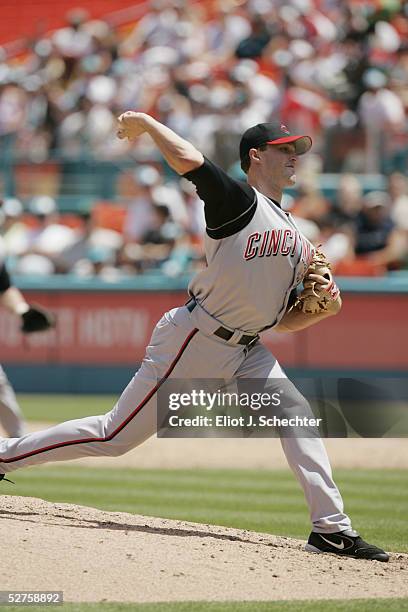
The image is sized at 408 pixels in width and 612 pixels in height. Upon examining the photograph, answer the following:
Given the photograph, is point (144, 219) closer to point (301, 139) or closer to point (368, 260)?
point (368, 260)

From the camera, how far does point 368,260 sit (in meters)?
14.0

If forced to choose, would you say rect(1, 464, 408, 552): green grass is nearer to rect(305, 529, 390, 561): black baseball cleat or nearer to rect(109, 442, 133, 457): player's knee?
rect(305, 529, 390, 561): black baseball cleat

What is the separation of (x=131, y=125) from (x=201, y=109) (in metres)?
11.8

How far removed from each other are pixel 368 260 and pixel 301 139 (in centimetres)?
870

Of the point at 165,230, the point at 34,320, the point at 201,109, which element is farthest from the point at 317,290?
the point at 201,109

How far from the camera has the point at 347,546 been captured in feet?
17.4

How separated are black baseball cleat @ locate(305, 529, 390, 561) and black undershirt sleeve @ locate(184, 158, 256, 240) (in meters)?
1.50

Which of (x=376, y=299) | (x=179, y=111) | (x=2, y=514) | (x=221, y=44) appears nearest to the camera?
(x=2, y=514)

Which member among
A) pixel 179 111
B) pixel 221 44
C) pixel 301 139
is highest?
pixel 221 44

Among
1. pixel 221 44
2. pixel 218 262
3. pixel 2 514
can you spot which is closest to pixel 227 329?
pixel 218 262

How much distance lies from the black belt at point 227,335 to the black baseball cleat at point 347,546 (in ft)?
3.15

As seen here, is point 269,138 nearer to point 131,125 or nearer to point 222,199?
point 222,199

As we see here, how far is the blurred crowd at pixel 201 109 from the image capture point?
1441cm

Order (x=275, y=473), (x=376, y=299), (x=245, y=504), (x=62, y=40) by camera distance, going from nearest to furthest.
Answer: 1. (x=245, y=504)
2. (x=275, y=473)
3. (x=376, y=299)
4. (x=62, y=40)
